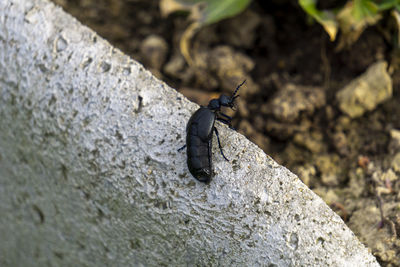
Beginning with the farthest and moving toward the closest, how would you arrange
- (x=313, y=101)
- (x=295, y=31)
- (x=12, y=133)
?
(x=295, y=31)
(x=313, y=101)
(x=12, y=133)

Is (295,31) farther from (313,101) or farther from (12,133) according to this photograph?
(12,133)

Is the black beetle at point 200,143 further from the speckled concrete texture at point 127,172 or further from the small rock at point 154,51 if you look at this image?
the small rock at point 154,51

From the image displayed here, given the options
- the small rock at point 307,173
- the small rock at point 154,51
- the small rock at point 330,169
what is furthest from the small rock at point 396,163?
the small rock at point 154,51

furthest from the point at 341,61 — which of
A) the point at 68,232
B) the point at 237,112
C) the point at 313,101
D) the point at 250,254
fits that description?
the point at 68,232

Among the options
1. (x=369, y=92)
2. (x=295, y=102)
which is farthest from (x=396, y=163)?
(x=295, y=102)

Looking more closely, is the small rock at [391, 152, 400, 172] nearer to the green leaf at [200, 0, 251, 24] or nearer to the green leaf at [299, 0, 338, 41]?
the green leaf at [299, 0, 338, 41]
